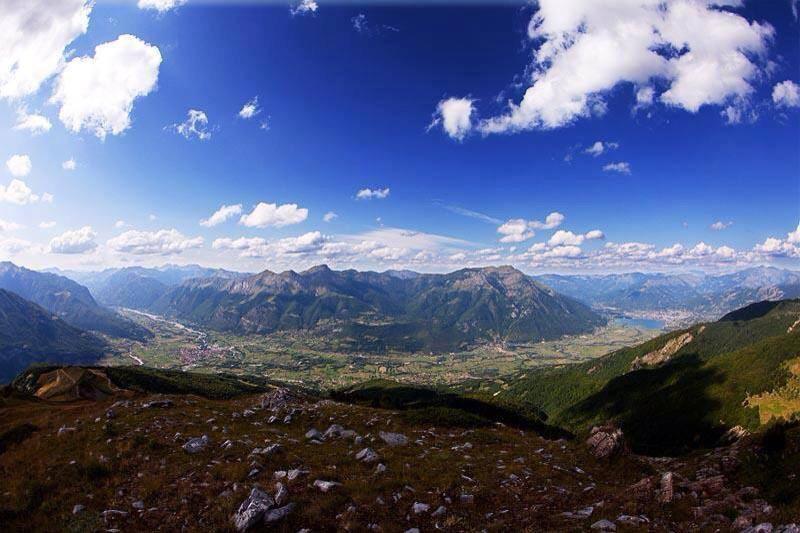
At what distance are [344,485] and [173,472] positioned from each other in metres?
10.1

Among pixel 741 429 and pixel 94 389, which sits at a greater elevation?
pixel 94 389

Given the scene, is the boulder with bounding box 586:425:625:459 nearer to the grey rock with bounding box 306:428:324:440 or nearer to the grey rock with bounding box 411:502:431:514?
the grey rock with bounding box 411:502:431:514

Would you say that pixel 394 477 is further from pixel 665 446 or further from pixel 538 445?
pixel 665 446

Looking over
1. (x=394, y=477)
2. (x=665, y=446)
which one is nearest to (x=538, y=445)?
(x=394, y=477)

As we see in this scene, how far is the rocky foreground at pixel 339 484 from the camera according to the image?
1636 cm

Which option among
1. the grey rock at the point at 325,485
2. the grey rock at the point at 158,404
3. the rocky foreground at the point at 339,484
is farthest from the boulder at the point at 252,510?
the grey rock at the point at 158,404

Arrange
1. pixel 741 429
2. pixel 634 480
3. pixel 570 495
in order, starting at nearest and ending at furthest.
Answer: pixel 570 495, pixel 634 480, pixel 741 429

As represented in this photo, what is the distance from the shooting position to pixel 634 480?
23844 mm

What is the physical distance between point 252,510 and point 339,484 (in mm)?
4502

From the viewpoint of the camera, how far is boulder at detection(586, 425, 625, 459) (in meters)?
27.5

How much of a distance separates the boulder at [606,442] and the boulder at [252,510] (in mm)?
22454

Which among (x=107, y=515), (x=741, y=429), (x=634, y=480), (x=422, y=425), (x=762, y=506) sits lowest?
(x=741, y=429)

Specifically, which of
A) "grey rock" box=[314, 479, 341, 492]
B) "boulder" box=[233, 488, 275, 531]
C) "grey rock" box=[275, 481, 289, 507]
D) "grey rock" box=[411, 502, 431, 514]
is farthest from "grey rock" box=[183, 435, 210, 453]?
"grey rock" box=[411, 502, 431, 514]

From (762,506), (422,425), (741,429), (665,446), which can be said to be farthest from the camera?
(665,446)
